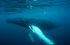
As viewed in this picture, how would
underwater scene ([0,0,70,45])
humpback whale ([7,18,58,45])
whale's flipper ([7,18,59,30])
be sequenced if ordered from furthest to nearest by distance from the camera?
whale's flipper ([7,18,59,30]) → humpback whale ([7,18,58,45]) → underwater scene ([0,0,70,45])

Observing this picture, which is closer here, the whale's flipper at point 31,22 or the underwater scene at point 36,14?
the underwater scene at point 36,14

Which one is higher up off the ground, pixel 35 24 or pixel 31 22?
pixel 31 22

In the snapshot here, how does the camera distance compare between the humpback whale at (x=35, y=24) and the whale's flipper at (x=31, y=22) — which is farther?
the whale's flipper at (x=31, y=22)

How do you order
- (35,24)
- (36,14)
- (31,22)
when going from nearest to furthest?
(36,14) < (35,24) < (31,22)

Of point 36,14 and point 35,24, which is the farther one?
point 35,24

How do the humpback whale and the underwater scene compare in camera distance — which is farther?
the humpback whale

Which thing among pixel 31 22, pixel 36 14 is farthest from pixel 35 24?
pixel 36 14

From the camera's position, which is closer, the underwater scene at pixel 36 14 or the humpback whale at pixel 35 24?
the underwater scene at pixel 36 14

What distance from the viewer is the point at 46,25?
13180 millimetres

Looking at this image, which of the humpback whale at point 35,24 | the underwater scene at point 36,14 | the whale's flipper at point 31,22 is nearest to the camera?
the underwater scene at point 36,14

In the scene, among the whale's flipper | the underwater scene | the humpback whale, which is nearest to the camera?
the underwater scene

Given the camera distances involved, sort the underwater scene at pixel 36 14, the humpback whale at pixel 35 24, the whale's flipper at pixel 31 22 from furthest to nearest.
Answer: the whale's flipper at pixel 31 22 < the humpback whale at pixel 35 24 < the underwater scene at pixel 36 14

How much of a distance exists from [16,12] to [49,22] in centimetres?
377

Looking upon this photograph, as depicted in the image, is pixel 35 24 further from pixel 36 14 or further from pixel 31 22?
pixel 36 14
